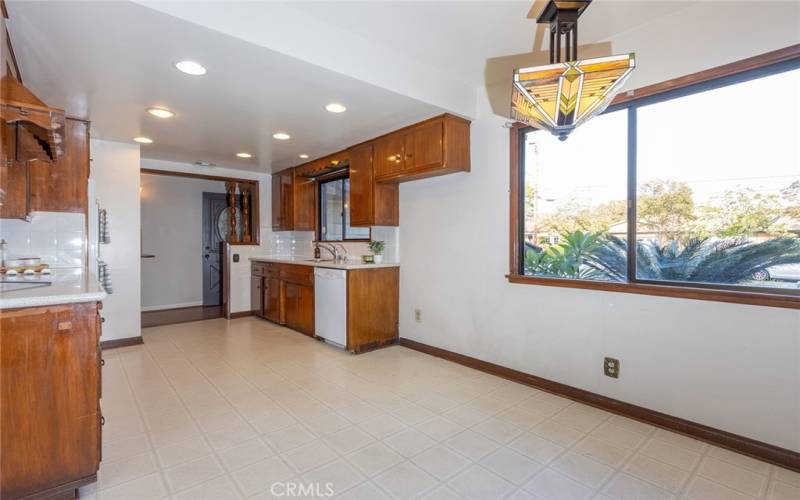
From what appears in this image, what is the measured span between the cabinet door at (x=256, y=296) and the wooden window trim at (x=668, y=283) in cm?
378

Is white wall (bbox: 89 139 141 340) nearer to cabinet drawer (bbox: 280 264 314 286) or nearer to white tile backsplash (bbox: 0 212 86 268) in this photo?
white tile backsplash (bbox: 0 212 86 268)

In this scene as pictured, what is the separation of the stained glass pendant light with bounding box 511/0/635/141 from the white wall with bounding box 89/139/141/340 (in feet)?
14.2

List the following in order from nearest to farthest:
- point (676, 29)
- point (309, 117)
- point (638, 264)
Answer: point (676, 29), point (638, 264), point (309, 117)

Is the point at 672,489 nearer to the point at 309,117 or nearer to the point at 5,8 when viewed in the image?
the point at 309,117

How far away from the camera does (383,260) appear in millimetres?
4324

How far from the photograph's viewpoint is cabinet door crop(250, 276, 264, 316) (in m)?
5.46

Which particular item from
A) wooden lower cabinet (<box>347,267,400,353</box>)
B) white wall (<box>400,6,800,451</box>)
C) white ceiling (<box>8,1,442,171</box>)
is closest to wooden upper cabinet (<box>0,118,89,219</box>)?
white ceiling (<box>8,1,442,171</box>)

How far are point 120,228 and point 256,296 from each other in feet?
6.49

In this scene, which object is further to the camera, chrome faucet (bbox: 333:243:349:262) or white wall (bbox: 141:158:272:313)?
white wall (bbox: 141:158:272:313)

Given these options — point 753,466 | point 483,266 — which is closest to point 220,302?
point 483,266

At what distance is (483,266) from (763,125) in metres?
1.98

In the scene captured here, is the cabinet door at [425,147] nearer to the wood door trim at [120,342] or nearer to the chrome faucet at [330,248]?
the chrome faucet at [330,248]

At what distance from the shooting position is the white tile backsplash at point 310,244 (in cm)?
427

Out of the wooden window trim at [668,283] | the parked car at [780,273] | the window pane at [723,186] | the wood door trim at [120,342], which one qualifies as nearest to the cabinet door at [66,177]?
the wood door trim at [120,342]
